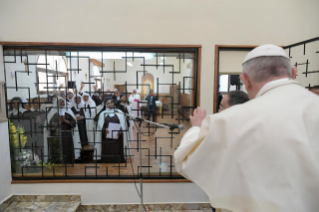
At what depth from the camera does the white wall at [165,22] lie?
7.55 ft

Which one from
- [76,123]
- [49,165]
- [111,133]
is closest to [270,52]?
[111,133]

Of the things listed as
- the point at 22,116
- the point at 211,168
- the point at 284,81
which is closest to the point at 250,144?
the point at 211,168

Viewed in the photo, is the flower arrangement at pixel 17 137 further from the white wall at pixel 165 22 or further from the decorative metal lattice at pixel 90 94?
the white wall at pixel 165 22

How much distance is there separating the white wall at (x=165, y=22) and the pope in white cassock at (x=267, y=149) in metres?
1.58

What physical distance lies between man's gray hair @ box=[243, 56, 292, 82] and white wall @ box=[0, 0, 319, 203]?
1514mm

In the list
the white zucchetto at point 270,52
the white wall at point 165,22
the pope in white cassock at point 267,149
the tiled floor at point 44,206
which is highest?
the white wall at point 165,22

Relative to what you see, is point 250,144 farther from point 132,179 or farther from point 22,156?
point 22,156

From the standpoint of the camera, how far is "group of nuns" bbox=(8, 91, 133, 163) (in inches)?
101

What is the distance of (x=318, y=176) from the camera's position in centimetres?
82

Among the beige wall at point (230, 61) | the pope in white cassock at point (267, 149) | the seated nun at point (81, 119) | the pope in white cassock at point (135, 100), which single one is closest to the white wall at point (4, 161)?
the seated nun at point (81, 119)

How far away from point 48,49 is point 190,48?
1841mm

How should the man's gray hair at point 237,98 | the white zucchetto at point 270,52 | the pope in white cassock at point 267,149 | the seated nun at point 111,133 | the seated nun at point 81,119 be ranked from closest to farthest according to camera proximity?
the pope in white cassock at point 267,149, the white zucchetto at point 270,52, the man's gray hair at point 237,98, the seated nun at point 111,133, the seated nun at point 81,119

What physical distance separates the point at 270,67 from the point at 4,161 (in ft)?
10.0

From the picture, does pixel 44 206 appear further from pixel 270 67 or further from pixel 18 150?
pixel 270 67
